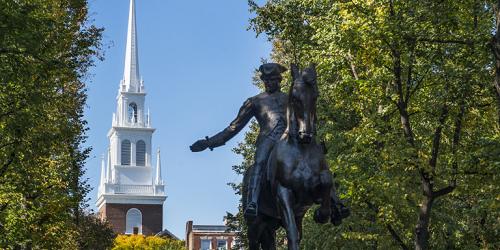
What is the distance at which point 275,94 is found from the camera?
45.3ft

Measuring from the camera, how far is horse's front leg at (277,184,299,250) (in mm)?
12531

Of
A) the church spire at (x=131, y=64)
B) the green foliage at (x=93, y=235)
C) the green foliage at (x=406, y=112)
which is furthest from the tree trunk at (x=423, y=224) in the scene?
the church spire at (x=131, y=64)

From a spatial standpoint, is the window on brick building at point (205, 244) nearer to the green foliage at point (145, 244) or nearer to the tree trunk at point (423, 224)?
the green foliage at point (145, 244)

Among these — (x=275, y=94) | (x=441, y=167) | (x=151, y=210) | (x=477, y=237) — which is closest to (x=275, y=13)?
(x=441, y=167)

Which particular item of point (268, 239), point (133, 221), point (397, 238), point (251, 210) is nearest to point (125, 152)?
point (133, 221)

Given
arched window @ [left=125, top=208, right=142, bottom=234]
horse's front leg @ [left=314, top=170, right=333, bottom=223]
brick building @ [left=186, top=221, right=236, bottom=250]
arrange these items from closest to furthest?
1. horse's front leg @ [left=314, top=170, right=333, bottom=223]
2. brick building @ [left=186, top=221, right=236, bottom=250]
3. arched window @ [left=125, top=208, right=142, bottom=234]

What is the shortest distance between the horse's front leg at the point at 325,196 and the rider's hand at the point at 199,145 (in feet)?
6.80

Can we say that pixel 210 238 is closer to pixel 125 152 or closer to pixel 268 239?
pixel 125 152

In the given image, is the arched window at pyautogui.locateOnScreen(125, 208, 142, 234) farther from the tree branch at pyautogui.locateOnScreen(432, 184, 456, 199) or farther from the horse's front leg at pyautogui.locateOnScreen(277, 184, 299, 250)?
the horse's front leg at pyautogui.locateOnScreen(277, 184, 299, 250)

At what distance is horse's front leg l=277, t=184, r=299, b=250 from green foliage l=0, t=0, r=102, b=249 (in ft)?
39.5

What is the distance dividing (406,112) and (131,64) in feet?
420

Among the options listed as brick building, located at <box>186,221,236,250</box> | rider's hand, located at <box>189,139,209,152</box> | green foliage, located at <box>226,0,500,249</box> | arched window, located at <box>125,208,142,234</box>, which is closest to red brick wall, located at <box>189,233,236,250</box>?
brick building, located at <box>186,221,236,250</box>

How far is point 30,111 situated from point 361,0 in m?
9.93

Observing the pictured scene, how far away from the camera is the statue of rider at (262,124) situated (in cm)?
1328
